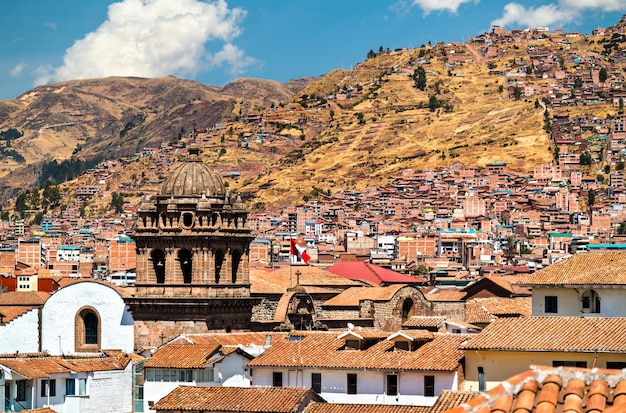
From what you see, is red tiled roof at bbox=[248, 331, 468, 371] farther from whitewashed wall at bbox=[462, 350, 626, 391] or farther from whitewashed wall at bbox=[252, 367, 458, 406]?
whitewashed wall at bbox=[462, 350, 626, 391]

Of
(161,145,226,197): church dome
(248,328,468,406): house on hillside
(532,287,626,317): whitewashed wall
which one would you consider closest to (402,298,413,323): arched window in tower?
(161,145,226,197): church dome

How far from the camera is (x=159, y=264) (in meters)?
62.7

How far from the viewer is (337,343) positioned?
46.1m

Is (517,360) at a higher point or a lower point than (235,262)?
lower

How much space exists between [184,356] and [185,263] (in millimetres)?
13869

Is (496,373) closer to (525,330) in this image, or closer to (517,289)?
(525,330)

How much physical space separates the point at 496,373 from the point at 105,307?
29.8 m

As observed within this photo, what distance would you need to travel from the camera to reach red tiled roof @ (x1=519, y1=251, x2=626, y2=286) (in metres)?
42.5

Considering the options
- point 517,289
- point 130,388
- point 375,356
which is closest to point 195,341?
point 130,388

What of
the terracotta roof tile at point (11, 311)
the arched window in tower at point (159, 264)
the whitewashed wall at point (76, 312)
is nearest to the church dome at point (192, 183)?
the arched window in tower at point (159, 264)

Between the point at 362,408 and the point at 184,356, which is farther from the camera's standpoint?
the point at 184,356

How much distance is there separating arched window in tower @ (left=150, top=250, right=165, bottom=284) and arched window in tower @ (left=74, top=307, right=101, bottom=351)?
2915 millimetres

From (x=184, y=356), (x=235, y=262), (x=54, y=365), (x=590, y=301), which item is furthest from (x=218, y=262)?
(x=590, y=301)

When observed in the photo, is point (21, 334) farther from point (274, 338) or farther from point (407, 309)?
point (407, 309)
